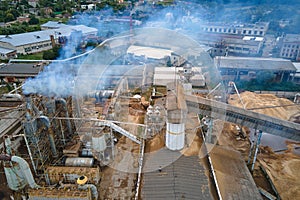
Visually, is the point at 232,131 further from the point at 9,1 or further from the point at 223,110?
the point at 9,1

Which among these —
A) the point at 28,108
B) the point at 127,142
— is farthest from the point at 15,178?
the point at 127,142

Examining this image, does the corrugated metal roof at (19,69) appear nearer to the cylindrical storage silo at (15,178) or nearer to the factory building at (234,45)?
the cylindrical storage silo at (15,178)

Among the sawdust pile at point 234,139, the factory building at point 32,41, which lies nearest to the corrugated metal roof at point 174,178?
the sawdust pile at point 234,139

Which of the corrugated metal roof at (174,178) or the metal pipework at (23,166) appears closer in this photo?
the corrugated metal roof at (174,178)

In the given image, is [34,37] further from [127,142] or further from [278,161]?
[278,161]

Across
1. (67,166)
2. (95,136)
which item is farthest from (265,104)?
(67,166)
